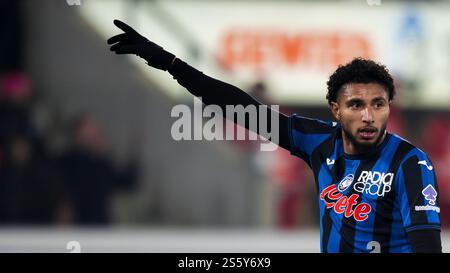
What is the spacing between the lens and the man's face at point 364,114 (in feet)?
15.6

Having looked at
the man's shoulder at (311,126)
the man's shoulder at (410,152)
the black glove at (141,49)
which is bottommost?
the man's shoulder at (410,152)

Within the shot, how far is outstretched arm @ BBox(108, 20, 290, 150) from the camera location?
537cm

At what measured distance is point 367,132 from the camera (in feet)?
15.8

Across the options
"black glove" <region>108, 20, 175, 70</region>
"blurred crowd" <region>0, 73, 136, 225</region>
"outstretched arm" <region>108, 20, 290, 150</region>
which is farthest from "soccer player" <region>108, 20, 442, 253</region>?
"blurred crowd" <region>0, 73, 136, 225</region>

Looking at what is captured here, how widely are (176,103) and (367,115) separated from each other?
9768mm

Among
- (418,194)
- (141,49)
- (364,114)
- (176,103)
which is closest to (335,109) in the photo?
(364,114)

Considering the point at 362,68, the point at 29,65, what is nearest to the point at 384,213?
the point at 362,68

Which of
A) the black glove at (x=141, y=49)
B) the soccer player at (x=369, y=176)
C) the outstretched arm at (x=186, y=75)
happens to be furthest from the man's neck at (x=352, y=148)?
the black glove at (x=141, y=49)

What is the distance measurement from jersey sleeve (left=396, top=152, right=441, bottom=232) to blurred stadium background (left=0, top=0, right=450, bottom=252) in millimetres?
8113

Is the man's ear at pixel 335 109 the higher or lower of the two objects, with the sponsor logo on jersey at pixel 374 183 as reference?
higher

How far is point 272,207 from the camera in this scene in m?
13.5

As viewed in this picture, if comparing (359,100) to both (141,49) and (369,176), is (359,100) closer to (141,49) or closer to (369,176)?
(369,176)

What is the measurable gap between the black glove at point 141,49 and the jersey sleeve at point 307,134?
775 millimetres

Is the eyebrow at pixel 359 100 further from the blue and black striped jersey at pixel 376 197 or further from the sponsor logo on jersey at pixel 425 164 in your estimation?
the sponsor logo on jersey at pixel 425 164
